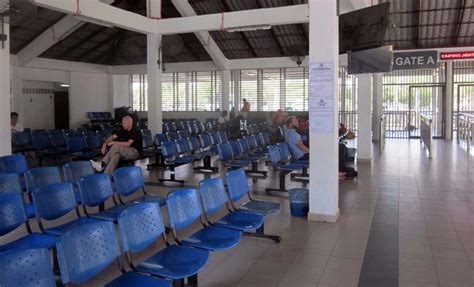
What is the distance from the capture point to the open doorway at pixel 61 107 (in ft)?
58.7

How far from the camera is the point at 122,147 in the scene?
23.1 feet

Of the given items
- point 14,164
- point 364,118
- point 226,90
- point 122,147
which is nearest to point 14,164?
point 14,164

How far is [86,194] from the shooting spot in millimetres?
4074

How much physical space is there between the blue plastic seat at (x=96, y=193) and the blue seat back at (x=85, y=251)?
4.11 feet

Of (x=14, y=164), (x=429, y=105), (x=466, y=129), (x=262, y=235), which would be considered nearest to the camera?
(x=262, y=235)

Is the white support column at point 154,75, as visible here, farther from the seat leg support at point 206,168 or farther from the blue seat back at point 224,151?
the blue seat back at point 224,151

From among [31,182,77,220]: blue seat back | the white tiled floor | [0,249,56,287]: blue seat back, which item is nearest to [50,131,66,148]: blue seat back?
the white tiled floor

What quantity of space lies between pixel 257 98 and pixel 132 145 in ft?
39.4

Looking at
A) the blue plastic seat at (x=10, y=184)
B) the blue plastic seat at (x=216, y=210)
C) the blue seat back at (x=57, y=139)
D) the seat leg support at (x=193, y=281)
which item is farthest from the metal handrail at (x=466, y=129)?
the blue plastic seat at (x=10, y=184)

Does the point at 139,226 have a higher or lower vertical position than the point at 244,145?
lower

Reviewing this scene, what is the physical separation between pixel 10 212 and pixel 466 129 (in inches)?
507

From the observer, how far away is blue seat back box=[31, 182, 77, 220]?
359 cm

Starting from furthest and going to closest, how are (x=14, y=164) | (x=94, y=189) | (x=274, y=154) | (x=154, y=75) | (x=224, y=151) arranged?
(x=154, y=75), (x=224, y=151), (x=274, y=154), (x=14, y=164), (x=94, y=189)

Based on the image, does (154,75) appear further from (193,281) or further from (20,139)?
(193,281)
